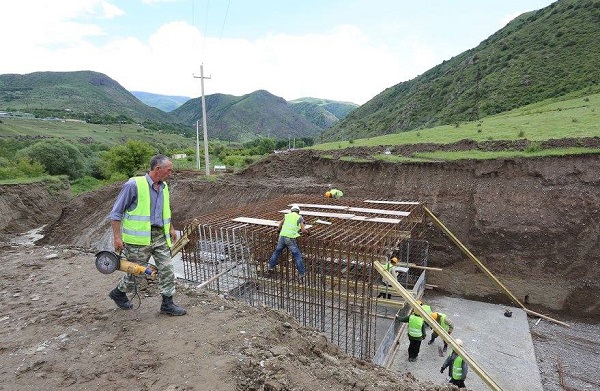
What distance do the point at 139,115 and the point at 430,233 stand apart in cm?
12456

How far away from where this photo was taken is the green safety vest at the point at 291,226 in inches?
309

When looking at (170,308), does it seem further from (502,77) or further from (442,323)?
(502,77)

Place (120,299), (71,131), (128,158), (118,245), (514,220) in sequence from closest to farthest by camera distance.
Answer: (118,245) < (120,299) < (514,220) < (128,158) < (71,131)

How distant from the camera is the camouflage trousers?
15.1 ft

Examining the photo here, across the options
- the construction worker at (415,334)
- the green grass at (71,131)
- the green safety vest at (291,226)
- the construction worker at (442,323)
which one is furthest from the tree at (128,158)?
the construction worker at (415,334)

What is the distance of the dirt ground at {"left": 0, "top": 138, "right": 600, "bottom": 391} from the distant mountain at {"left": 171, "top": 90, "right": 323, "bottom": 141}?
97.9m

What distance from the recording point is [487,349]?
9086 millimetres

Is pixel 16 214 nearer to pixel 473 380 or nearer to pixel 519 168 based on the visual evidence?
pixel 473 380

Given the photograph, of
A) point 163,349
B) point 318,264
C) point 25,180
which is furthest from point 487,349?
point 25,180

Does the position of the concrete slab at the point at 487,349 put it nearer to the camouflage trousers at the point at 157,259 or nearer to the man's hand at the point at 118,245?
the camouflage trousers at the point at 157,259

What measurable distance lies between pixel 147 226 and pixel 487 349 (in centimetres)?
863

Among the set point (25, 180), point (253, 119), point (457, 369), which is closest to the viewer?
point (457, 369)

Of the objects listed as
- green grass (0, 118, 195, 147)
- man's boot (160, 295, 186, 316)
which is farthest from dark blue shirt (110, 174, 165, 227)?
green grass (0, 118, 195, 147)

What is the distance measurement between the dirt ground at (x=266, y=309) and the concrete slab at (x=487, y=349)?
16.3 inches
